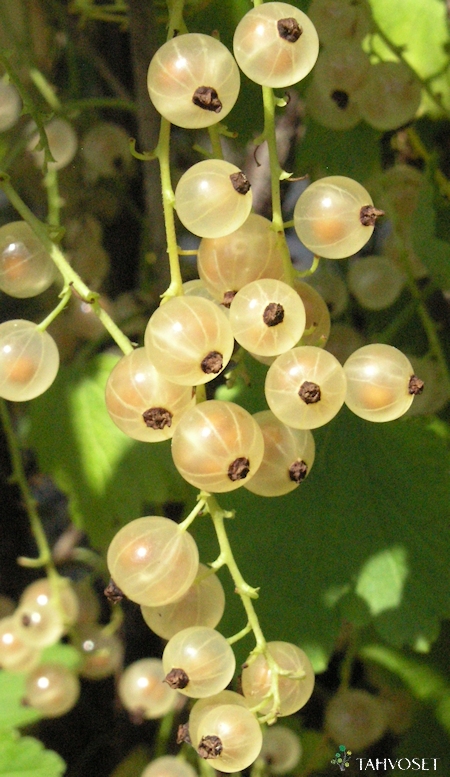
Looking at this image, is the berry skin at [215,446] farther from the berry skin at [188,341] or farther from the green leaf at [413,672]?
the green leaf at [413,672]

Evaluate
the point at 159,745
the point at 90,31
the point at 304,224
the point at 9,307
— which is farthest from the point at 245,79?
the point at 159,745

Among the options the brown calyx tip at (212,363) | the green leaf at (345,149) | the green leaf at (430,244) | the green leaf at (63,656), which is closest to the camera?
the brown calyx tip at (212,363)

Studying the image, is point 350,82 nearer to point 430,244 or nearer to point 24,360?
point 430,244

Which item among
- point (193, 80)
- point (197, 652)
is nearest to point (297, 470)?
point (197, 652)

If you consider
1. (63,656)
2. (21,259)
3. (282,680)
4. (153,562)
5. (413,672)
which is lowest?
(413,672)

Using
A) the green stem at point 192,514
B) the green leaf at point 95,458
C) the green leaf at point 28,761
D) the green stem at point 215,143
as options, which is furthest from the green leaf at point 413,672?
the green stem at point 215,143

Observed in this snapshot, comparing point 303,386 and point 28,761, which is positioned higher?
point 303,386
